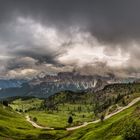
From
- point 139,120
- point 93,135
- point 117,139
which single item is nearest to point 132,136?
point 117,139

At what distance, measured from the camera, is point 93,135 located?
191375 millimetres

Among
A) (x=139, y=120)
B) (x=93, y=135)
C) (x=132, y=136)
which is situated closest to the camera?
(x=132, y=136)

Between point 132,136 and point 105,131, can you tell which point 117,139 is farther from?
point 105,131

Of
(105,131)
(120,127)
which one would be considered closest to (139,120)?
(120,127)

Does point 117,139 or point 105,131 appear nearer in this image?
point 117,139

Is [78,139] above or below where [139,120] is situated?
below

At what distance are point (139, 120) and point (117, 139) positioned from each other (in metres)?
28.0

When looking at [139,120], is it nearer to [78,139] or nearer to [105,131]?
[105,131]

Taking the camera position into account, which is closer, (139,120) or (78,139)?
(139,120)

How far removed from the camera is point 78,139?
199750 millimetres

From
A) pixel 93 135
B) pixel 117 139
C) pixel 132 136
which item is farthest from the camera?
pixel 93 135

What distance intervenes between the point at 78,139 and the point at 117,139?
159ft

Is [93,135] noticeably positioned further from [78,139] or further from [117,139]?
[117,139]

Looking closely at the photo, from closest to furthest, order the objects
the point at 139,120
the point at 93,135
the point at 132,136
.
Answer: the point at 132,136 < the point at 139,120 < the point at 93,135
